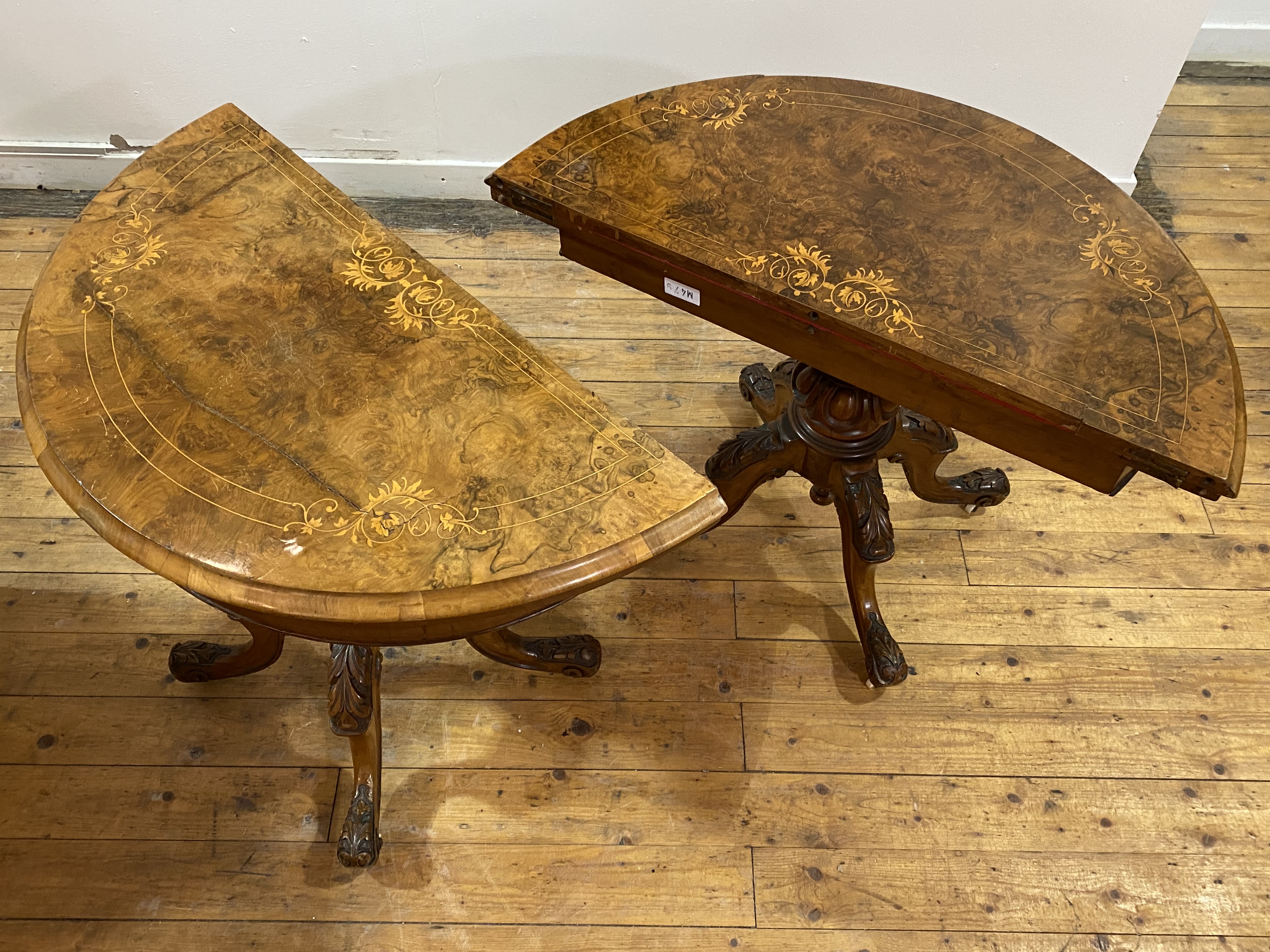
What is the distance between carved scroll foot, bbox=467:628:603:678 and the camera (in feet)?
6.11

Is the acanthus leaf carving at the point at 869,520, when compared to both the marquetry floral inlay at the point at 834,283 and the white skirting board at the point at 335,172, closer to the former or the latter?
the marquetry floral inlay at the point at 834,283

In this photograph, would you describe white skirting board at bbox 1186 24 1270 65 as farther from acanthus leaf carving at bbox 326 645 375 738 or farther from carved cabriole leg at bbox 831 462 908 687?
acanthus leaf carving at bbox 326 645 375 738

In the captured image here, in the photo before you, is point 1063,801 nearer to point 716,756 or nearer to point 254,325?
point 716,756

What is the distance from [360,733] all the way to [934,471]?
1235mm

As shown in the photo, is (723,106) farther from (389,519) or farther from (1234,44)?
(1234,44)

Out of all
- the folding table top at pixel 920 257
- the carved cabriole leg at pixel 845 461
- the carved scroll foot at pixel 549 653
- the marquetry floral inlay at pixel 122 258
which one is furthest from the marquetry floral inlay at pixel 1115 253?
the marquetry floral inlay at pixel 122 258

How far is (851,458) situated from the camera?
6.16ft

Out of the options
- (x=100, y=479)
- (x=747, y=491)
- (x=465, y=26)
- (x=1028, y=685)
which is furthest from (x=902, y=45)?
(x=100, y=479)

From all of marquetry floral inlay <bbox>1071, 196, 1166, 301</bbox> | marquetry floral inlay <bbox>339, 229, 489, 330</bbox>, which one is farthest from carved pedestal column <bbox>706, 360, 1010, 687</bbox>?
marquetry floral inlay <bbox>339, 229, 489, 330</bbox>

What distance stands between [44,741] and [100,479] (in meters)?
0.85

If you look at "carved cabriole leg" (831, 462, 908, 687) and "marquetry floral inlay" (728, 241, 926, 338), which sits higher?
"marquetry floral inlay" (728, 241, 926, 338)

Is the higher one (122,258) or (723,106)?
(723,106)

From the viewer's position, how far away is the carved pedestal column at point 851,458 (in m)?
1.84

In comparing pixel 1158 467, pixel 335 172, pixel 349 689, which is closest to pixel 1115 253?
pixel 1158 467
